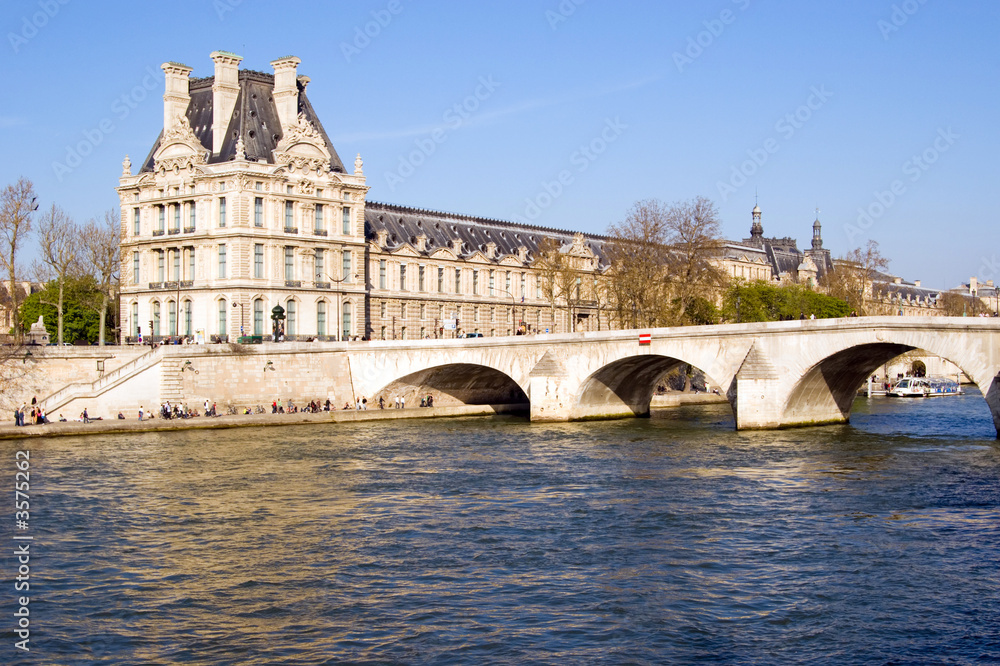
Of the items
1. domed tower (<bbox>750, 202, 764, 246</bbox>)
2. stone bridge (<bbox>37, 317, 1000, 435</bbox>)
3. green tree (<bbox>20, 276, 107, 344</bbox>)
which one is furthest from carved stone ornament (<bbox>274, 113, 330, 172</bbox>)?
domed tower (<bbox>750, 202, 764, 246</bbox>)

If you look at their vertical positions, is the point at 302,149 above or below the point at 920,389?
above

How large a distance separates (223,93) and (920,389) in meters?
59.4

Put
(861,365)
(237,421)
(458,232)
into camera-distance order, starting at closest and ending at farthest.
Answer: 1. (861,365)
2. (237,421)
3. (458,232)

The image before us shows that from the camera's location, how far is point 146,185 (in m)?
74.6

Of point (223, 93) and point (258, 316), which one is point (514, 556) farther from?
point (223, 93)

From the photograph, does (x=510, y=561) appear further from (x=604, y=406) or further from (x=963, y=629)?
(x=604, y=406)

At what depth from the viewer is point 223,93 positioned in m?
74.9

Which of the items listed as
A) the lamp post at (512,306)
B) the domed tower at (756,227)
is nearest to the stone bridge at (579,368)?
the lamp post at (512,306)

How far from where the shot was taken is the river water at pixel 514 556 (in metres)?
20.1

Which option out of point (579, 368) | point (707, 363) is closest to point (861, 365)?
point (707, 363)

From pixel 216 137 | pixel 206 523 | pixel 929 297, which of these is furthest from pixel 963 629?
pixel 929 297

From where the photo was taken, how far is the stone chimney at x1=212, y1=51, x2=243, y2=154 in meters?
73.9

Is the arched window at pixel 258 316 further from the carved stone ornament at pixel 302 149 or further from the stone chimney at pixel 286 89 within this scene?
the stone chimney at pixel 286 89

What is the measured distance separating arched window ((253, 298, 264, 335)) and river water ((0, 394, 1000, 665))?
27263 mm
